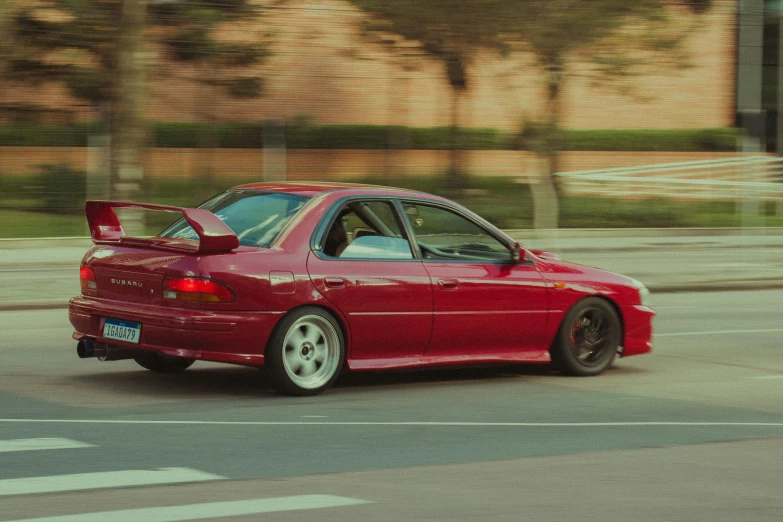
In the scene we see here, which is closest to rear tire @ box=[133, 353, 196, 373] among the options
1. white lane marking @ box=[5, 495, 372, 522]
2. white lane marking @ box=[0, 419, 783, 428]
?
white lane marking @ box=[0, 419, 783, 428]

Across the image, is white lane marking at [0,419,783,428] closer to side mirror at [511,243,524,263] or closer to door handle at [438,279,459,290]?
door handle at [438,279,459,290]

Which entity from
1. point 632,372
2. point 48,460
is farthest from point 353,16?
point 48,460

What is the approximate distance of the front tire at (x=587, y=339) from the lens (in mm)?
10477

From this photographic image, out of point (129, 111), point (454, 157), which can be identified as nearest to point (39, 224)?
point (129, 111)

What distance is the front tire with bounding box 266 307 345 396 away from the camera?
8.92 m

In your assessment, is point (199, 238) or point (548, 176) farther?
point (548, 176)

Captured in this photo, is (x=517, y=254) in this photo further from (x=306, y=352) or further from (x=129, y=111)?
Answer: (x=129, y=111)

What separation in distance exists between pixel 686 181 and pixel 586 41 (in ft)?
50.4

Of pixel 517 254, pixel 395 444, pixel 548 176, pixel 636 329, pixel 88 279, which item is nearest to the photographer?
pixel 395 444

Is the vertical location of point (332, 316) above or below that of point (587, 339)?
above

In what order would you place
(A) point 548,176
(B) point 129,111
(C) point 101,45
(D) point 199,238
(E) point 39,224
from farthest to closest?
(C) point 101,45 < (E) point 39,224 < (A) point 548,176 < (B) point 129,111 < (D) point 199,238

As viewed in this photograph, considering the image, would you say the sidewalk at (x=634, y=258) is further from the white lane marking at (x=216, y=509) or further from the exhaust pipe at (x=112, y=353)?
the white lane marking at (x=216, y=509)

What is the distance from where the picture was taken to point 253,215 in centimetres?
945

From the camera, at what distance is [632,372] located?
11.1m
